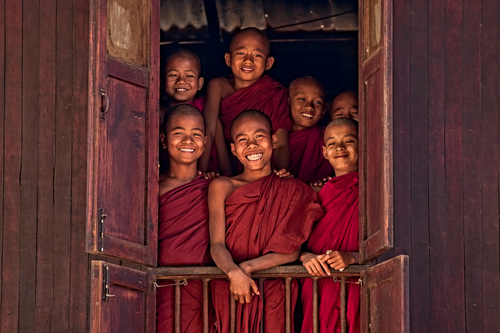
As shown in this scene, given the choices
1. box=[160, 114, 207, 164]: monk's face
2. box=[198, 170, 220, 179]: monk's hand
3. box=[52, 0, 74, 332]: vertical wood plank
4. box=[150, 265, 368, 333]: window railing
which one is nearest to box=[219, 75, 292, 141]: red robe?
box=[198, 170, 220, 179]: monk's hand

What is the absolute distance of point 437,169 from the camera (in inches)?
302

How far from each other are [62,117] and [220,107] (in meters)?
1.19

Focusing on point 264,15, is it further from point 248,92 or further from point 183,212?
point 183,212

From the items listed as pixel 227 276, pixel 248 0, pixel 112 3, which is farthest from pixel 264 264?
pixel 248 0

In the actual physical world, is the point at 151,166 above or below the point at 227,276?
above

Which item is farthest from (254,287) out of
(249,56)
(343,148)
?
(249,56)

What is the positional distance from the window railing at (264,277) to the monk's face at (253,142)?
2.53 feet

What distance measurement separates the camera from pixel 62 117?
25.2 ft

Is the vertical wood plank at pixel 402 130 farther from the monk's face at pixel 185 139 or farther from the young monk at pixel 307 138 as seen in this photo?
the monk's face at pixel 185 139

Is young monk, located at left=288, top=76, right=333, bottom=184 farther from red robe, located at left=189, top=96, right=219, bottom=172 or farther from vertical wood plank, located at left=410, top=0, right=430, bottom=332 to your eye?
vertical wood plank, located at left=410, top=0, right=430, bottom=332

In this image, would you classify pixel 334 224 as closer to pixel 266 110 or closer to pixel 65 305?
pixel 266 110

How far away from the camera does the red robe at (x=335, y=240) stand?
282 inches

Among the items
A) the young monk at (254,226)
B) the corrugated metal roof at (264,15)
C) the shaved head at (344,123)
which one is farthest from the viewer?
the corrugated metal roof at (264,15)

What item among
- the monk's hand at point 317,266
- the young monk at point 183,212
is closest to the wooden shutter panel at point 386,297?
the monk's hand at point 317,266
